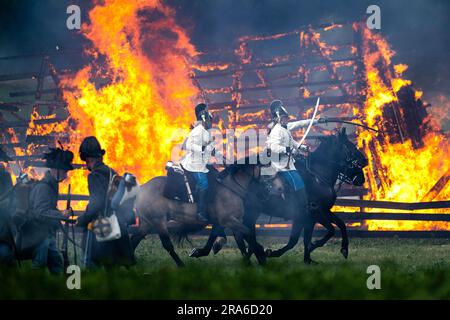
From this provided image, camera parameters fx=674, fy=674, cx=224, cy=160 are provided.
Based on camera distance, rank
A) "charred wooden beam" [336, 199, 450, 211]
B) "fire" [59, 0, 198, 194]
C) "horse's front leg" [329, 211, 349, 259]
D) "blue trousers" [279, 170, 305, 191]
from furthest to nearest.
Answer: "fire" [59, 0, 198, 194]
"charred wooden beam" [336, 199, 450, 211]
"horse's front leg" [329, 211, 349, 259]
"blue trousers" [279, 170, 305, 191]

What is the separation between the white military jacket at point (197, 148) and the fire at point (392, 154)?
10.9 meters

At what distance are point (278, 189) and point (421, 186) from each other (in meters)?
11.2

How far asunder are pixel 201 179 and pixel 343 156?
3.33 meters

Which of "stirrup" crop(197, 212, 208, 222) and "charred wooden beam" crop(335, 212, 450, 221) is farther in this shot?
"charred wooden beam" crop(335, 212, 450, 221)

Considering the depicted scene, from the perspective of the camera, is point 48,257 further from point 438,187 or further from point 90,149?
point 438,187

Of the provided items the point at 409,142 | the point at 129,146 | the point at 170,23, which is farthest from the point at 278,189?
the point at 170,23

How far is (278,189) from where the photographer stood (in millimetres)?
12945

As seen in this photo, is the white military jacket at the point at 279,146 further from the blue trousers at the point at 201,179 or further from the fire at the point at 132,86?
the fire at the point at 132,86

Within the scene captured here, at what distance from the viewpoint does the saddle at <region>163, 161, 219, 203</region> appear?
40.6ft

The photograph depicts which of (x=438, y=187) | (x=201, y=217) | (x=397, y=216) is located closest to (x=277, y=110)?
(x=201, y=217)

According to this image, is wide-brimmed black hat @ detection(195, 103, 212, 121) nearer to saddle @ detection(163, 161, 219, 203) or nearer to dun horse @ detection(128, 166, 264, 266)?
saddle @ detection(163, 161, 219, 203)

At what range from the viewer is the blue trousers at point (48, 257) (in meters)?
9.20

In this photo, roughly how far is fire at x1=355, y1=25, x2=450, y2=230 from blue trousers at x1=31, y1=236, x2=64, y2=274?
14676 millimetres

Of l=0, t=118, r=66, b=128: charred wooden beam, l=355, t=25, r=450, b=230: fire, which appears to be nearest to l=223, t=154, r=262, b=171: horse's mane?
l=355, t=25, r=450, b=230: fire
